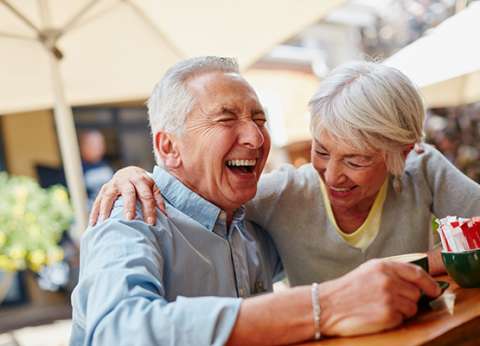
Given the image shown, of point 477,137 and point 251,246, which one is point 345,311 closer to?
point 251,246

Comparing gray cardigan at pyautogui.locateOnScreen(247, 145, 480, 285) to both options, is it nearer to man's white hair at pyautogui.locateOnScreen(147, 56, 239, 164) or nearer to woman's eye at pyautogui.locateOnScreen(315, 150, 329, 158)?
woman's eye at pyautogui.locateOnScreen(315, 150, 329, 158)

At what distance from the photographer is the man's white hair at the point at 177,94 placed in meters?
1.49

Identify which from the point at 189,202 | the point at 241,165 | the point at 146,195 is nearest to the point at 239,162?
the point at 241,165

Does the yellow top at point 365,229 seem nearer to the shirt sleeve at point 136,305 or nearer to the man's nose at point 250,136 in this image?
the man's nose at point 250,136

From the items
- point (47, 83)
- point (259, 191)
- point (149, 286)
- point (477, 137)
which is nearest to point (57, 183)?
point (47, 83)

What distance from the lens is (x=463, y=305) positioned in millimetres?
1103

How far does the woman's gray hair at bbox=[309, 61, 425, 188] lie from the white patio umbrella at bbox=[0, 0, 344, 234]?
1.41 meters

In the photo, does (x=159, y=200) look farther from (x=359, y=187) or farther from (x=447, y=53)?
(x=447, y=53)

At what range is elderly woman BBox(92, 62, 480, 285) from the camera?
1.58 meters

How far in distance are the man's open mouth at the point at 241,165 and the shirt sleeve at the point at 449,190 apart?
24.1 inches

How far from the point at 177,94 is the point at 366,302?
78cm

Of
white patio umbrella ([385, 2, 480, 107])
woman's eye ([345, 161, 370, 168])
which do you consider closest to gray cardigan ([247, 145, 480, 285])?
woman's eye ([345, 161, 370, 168])

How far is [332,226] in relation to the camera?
175 cm

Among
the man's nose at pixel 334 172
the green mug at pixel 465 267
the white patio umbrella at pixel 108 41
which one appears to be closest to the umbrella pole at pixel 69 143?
the white patio umbrella at pixel 108 41
